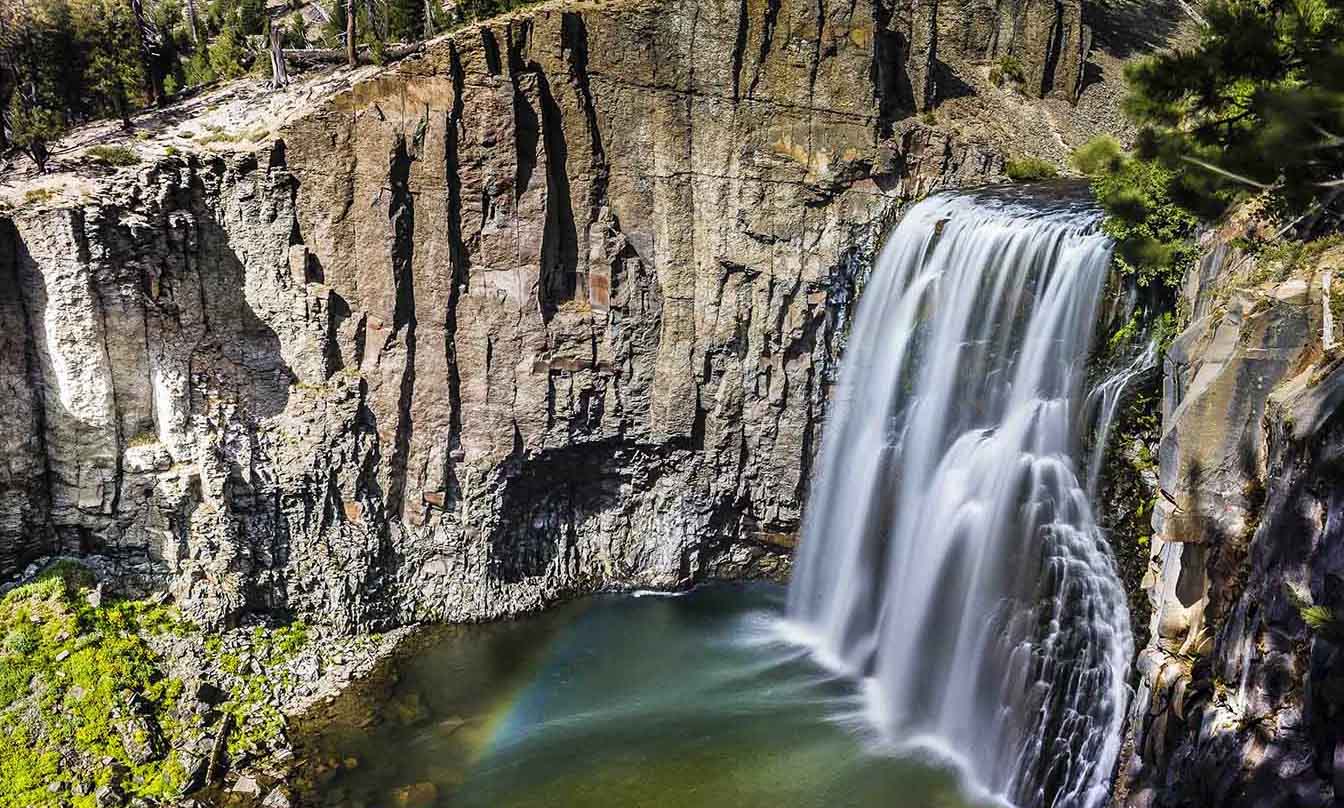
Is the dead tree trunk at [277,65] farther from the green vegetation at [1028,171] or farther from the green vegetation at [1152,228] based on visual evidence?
the green vegetation at [1152,228]

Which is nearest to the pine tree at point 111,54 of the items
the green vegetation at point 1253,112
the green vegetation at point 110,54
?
the green vegetation at point 110,54

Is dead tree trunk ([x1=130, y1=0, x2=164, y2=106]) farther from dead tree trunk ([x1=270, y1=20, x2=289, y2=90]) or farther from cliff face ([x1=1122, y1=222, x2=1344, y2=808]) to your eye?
cliff face ([x1=1122, y1=222, x2=1344, y2=808])

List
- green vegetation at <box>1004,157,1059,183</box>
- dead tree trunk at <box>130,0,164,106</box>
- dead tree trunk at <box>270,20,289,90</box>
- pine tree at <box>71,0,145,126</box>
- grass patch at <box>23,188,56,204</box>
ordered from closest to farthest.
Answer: grass patch at <box>23,188,56,204</box> → green vegetation at <box>1004,157,1059,183</box> → dead tree trunk at <box>270,20,289,90</box> → pine tree at <box>71,0,145,126</box> → dead tree trunk at <box>130,0,164,106</box>

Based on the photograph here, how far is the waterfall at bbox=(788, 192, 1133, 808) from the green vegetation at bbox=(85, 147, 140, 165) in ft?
58.6

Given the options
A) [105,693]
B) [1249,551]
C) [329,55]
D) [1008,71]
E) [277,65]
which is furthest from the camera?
[1008,71]

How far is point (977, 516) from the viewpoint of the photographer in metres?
20.1

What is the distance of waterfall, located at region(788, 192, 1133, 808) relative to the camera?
17781mm

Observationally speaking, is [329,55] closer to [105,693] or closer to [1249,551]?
[105,693]

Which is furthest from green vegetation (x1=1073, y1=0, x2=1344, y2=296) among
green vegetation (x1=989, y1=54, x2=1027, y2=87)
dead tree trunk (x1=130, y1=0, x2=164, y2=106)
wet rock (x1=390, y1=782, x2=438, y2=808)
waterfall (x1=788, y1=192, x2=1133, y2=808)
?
dead tree trunk (x1=130, y1=0, x2=164, y2=106)

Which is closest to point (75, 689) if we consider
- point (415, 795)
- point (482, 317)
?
point (415, 795)

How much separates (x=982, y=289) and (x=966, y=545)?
222 inches

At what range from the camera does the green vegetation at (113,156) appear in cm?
2223

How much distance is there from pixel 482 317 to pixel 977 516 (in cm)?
1306

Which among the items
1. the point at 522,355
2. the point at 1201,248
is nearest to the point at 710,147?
the point at 522,355
